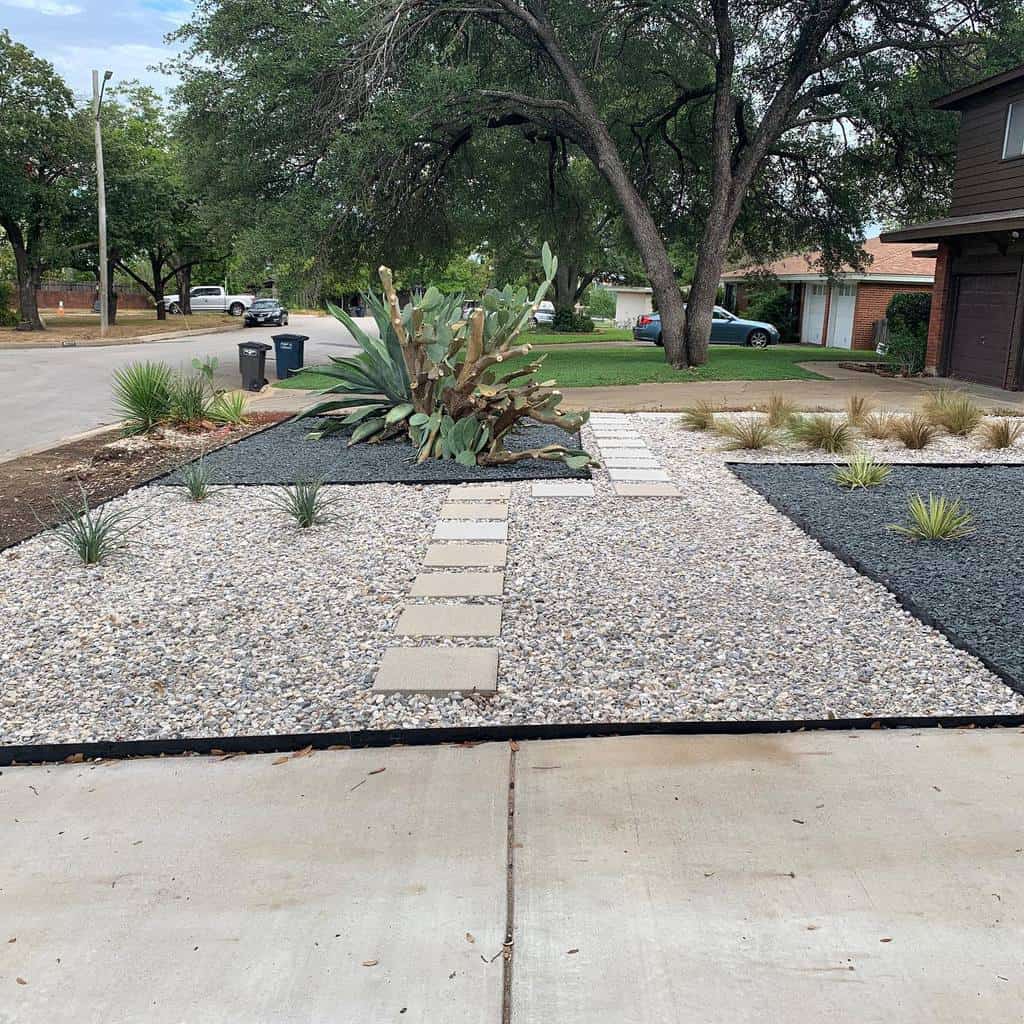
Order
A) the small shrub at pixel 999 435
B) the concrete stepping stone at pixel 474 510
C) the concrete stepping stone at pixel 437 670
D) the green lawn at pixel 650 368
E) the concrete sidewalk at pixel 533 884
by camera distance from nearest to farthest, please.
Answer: the concrete sidewalk at pixel 533 884 < the concrete stepping stone at pixel 437 670 < the concrete stepping stone at pixel 474 510 < the small shrub at pixel 999 435 < the green lawn at pixel 650 368

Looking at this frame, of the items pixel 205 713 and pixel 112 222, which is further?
pixel 112 222

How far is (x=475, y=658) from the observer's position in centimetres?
437

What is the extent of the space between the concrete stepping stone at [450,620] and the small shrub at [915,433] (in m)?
6.74

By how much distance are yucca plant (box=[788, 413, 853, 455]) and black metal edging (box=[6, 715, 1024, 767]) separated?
6.41 metres

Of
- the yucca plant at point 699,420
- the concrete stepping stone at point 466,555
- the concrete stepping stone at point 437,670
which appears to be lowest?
the concrete stepping stone at point 437,670

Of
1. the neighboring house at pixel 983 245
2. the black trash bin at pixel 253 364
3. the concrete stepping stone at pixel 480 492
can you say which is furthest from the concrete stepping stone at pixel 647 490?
the black trash bin at pixel 253 364

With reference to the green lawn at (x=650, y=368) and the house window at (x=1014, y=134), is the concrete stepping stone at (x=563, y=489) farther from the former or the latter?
the house window at (x=1014, y=134)

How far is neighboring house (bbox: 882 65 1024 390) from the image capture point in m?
16.5

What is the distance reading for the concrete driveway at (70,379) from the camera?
12.5 meters

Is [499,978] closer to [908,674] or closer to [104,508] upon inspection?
[908,674]

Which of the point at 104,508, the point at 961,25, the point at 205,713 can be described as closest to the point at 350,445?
the point at 104,508

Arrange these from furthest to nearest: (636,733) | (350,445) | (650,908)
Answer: (350,445) < (636,733) < (650,908)

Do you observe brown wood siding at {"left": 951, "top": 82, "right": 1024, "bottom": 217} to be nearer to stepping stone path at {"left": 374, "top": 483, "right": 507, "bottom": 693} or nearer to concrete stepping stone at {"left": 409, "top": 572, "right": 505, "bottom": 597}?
stepping stone path at {"left": 374, "top": 483, "right": 507, "bottom": 693}

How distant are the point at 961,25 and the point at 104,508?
64.1 feet
